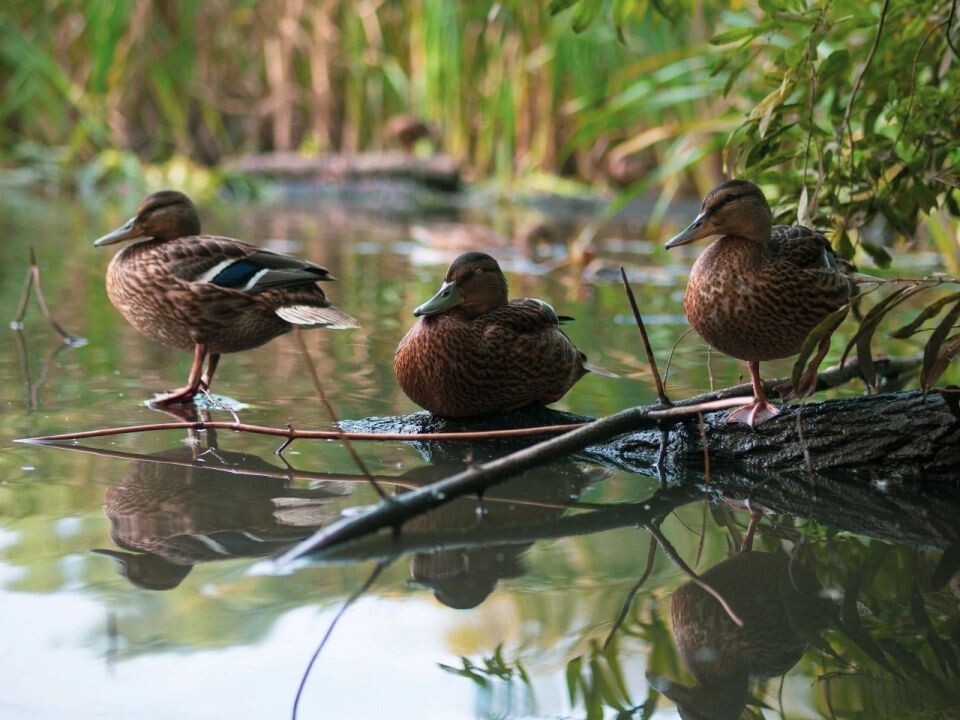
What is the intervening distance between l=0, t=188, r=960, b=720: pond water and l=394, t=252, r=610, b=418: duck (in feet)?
0.57

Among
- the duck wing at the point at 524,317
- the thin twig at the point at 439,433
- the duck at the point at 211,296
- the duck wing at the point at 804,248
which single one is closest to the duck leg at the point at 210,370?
the duck at the point at 211,296

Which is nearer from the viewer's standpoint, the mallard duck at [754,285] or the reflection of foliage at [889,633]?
the reflection of foliage at [889,633]

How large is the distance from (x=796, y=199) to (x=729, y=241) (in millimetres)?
590

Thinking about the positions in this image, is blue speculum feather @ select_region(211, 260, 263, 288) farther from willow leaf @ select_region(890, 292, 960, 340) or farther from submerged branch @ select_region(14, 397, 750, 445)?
willow leaf @ select_region(890, 292, 960, 340)

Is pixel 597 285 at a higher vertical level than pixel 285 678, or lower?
higher

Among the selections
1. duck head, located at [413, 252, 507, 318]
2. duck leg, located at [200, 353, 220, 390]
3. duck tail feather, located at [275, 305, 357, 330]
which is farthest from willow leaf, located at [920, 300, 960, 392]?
duck leg, located at [200, 353, 220, 390]

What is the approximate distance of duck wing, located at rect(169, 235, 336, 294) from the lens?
3.88 meters

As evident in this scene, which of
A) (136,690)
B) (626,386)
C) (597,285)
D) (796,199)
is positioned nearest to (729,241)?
(796,199)

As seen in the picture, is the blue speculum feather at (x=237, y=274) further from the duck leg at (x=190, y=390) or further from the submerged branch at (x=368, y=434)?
the submerged branch at (x=368, y=434)

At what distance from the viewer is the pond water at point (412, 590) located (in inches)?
74.5

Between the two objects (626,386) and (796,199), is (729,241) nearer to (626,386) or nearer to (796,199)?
(796,199)

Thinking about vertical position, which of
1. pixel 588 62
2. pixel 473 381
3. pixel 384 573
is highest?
pixel 588 62

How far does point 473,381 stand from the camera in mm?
3422

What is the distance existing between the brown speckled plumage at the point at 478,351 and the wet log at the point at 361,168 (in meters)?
11.5
